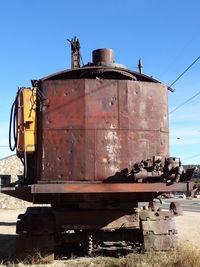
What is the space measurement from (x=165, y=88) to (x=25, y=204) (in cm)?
2071

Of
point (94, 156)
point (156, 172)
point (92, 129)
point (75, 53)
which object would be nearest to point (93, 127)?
point (92, 129)

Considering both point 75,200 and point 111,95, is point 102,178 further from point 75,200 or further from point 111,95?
point 111,95

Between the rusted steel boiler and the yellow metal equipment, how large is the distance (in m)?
0.02

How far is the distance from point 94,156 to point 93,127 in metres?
0.52

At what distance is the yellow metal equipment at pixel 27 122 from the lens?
740 cm

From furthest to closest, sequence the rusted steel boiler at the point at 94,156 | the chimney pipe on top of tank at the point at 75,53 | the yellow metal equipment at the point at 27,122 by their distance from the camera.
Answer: the chimney pipe on top of tank at the point at 75,53, the yellow metal equipment at the point at 27,122, the rusted steel boiler at the point at 94,156

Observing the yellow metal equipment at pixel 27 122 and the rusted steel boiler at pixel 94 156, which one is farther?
the yellow metal equipment at pixel 27 122

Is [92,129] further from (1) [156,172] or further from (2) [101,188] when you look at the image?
(1) [156,172]

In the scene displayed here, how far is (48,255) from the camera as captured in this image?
7.55 metres

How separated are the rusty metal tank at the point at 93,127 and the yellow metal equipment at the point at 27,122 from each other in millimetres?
130

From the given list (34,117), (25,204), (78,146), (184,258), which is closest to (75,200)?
(78,146)

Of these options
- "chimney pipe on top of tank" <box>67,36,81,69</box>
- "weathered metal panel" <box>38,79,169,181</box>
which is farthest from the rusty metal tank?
"chimney pipe on top of tank" <box>67,36,81,69</box>

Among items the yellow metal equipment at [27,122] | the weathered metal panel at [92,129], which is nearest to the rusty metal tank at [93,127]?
the weathered metal panel at [92,129]

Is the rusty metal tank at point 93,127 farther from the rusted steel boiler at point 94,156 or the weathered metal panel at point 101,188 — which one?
the weathered metal panel at point 101,188
